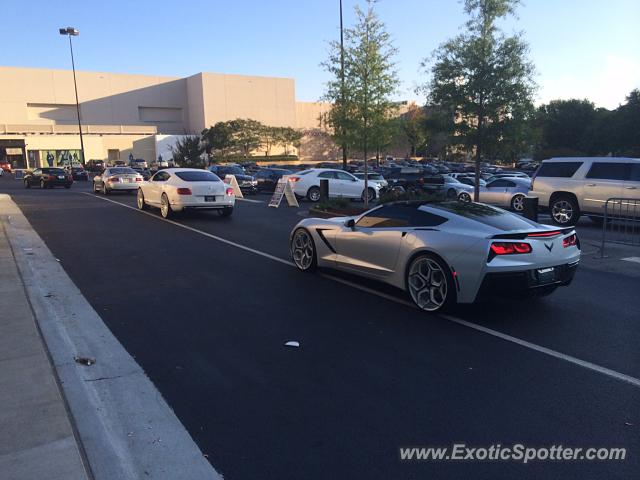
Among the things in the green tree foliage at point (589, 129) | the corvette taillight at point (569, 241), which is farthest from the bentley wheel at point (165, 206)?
the green tree foliage at point (589, 129)

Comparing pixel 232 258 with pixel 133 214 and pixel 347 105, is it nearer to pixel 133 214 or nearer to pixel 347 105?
pixel 133 214

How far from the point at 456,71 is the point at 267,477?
15728 millimetres

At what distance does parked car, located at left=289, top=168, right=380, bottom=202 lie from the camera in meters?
22.9

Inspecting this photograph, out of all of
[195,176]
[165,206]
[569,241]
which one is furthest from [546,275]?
[165,206]

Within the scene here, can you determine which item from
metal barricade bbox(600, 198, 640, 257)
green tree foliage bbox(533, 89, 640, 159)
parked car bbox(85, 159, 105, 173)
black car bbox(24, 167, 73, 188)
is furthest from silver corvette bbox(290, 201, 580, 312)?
A: parked car bbox(85, 159, 105, 173)

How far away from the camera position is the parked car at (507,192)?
19.4 metres

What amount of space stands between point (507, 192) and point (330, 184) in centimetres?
721

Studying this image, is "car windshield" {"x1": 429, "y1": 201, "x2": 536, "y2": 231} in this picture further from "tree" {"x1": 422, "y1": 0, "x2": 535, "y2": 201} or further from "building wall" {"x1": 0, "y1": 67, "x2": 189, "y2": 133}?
"building wall" {"x1": 0, "y1": 67, "x2": 189, "y2": 133}

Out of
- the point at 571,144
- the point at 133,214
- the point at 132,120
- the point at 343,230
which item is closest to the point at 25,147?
the point at 132,120

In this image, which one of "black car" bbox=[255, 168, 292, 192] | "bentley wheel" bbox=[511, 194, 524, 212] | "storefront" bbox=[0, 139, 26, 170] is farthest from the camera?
"storefront" bbox=[0, 139, 26, 170]

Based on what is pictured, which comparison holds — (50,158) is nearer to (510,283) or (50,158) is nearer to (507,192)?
(507,192)

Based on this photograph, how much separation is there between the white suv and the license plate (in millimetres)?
8756

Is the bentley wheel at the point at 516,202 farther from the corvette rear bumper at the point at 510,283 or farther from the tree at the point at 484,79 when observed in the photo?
the corvette rear bumper at the point at 510,283

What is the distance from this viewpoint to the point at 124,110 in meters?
101
